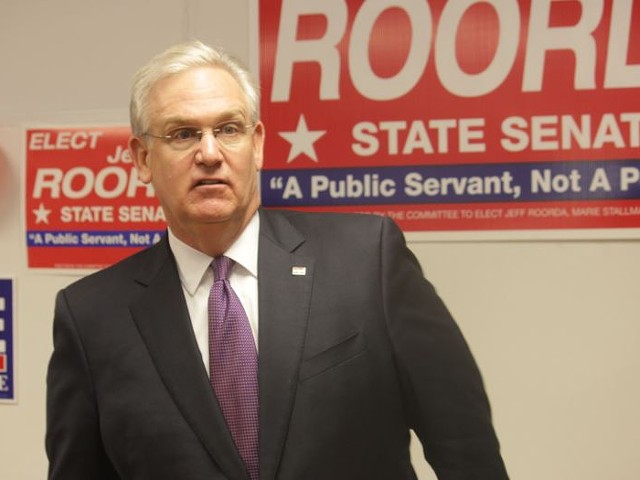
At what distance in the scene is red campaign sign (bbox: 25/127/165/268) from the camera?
2.10 metres

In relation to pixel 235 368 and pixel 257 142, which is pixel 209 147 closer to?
pixel 257 142

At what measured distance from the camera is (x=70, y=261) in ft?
7.02

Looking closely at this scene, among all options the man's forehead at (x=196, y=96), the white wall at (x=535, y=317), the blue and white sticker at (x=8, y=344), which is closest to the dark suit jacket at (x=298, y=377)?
the man's forehead at (x=196, y=96)

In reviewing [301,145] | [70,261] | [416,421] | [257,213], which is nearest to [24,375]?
[70,261]

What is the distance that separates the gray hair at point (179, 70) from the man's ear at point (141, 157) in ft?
0.07

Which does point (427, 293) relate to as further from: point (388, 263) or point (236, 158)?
point (236, 158)

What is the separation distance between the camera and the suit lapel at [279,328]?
3.80ft

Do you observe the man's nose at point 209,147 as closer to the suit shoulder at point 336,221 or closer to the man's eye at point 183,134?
the man's eye at point 183,134

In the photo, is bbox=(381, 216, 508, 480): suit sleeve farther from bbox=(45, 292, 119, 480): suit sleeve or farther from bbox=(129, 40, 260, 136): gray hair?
bbox=(45, 292, 119, 480): suit sleeve

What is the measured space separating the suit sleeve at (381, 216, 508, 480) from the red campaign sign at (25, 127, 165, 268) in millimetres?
1018

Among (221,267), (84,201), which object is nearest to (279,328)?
(221,267)

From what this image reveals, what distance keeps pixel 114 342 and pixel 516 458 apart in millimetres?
1113

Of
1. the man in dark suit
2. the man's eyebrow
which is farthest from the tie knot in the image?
the man's eyebrow

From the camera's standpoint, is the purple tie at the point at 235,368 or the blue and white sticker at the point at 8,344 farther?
the blue and white sticker at the point at 8,344
